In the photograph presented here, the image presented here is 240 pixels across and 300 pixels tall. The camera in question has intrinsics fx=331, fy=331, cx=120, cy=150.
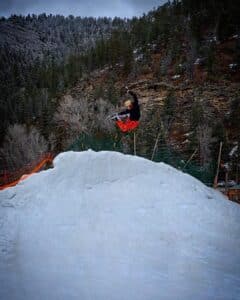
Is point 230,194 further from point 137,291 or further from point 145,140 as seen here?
point 145,140

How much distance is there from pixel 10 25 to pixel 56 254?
200 m

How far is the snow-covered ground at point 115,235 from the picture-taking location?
514 cm

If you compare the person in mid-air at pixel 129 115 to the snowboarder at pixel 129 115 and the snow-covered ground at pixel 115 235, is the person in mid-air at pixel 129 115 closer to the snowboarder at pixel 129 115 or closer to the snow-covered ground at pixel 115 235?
the snowboarder at pixel 129 115

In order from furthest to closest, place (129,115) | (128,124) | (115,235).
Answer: (128,124)
(129,115)
(115,235)

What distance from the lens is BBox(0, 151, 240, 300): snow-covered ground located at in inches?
202

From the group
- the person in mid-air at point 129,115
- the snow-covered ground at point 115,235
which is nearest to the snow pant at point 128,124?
the person in mid-air at point 129,115

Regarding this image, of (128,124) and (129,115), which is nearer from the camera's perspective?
(129,115)

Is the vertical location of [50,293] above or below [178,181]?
below

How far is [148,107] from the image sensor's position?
4091cm

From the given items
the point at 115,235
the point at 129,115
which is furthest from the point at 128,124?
the point at 115,235

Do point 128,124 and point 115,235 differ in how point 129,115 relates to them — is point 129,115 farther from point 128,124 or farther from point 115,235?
point 115,235

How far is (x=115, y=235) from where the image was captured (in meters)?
5.97

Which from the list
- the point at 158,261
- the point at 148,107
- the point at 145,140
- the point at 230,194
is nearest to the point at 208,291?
the point at 158,261

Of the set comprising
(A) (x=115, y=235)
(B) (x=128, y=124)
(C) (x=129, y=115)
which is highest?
(C) (x=129, y=115)
